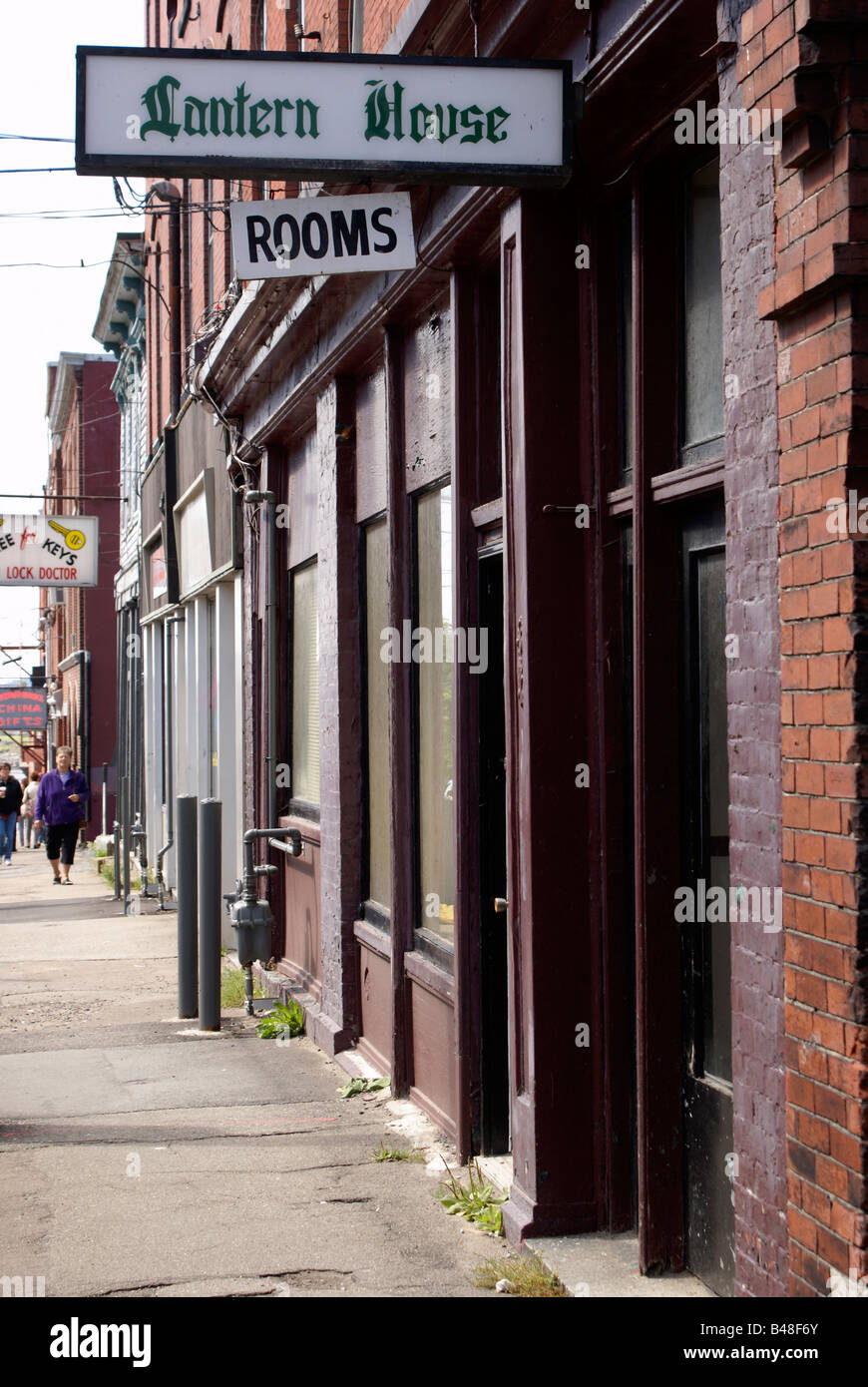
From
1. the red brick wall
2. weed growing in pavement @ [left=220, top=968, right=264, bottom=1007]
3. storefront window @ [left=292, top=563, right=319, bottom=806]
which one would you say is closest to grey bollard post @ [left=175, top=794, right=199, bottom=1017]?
weed growing in pavement @ [left=220, top=968, right=264, bottom=1007]

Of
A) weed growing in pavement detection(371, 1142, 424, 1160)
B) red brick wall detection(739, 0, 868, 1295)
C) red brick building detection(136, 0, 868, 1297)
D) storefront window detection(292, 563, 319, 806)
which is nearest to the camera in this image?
red brick wall detection(739, 0, 868, 1295)

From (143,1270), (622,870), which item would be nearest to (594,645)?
(622,870)

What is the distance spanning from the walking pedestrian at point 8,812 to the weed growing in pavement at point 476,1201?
23202 millimetres

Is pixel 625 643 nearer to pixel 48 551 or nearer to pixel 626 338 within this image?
pixel 626 338

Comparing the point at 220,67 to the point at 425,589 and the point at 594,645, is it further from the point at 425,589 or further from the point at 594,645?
the point at 425,589

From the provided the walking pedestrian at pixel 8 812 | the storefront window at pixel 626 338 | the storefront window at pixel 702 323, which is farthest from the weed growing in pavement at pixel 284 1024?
the walking pedestrian at pixel 8 812

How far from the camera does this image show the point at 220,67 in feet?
15.4

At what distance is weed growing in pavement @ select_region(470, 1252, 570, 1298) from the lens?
4733mm

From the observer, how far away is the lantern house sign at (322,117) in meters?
4.68

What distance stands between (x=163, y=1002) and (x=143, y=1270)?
583 cm

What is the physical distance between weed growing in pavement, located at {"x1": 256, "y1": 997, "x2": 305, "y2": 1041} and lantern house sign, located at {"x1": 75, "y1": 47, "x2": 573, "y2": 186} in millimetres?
6134

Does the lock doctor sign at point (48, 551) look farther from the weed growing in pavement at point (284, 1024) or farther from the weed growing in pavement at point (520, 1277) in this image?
the weed growing in pavement at point (520, 1277)

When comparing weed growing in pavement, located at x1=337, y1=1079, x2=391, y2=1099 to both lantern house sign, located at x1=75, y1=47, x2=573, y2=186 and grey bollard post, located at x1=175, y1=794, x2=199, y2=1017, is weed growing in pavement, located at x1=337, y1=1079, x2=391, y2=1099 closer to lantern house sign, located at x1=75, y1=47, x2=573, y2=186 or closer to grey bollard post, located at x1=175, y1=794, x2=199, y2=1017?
grey bollard post, located at x1=175, y1=794, x2=199, y2=1017

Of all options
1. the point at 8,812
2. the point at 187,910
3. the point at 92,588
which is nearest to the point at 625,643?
the point at 187,910
